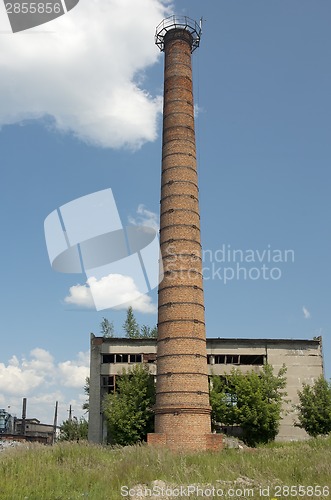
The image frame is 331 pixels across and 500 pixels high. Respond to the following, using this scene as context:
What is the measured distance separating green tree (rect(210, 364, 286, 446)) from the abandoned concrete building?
69.5 inches

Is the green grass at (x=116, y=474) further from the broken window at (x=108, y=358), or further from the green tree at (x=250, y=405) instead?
the broken window at (x=108, y=358)

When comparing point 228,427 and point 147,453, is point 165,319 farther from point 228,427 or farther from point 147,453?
point 228,427

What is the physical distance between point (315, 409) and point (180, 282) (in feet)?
39.3

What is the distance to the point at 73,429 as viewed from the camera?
4600cm

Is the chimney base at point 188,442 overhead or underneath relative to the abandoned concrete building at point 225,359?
underneath

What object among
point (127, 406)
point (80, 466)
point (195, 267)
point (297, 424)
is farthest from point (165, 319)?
point (297, 424)

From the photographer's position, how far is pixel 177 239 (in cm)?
2350

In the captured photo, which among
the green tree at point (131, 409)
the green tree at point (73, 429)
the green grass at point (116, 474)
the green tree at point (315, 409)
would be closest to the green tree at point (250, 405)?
the green tree at point (315, 409)

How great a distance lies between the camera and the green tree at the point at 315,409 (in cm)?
2906

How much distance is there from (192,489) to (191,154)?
683 inches

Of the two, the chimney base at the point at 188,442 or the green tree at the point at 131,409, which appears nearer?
the chimney base at the point at 188,442

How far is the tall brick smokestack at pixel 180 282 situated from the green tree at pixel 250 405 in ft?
19.8

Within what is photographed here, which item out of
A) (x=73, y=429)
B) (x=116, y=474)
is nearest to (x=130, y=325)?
(x=73, y=429)

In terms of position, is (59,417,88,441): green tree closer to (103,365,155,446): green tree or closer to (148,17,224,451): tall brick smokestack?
(103,365,155,446): green tree
